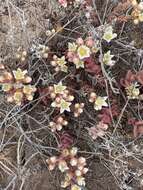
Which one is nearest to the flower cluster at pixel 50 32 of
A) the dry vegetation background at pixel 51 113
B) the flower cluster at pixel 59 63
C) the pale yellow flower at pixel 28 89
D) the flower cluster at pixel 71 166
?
the dry vegetation background at pixel 51 113

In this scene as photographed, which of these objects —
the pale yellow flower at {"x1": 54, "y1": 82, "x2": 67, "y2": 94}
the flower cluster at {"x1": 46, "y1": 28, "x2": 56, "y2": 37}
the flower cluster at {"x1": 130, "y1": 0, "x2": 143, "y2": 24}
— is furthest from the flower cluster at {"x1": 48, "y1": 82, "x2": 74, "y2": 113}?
the flower cluster at {"x1": 130, "y1": 0, "x2": 143, "y2": 24}

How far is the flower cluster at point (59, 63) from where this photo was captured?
9.68 ft

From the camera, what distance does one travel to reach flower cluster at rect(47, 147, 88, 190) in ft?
9.30

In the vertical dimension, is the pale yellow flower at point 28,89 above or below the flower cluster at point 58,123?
above

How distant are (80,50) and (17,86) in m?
0.42

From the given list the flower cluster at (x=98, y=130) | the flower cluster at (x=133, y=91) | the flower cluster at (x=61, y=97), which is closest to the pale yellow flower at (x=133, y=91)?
the flower cluster at (x=133, y=91)

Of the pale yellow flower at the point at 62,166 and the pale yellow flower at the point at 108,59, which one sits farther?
the pale yellow flower at the point at 108,59

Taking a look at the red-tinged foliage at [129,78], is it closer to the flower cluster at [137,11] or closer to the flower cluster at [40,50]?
the flower cluster at [137,11]

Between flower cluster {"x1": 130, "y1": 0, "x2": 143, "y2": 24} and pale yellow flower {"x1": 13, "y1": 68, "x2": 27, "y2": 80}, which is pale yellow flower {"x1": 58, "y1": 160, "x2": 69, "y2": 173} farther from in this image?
flower cluster {"x1": 130, "y1": 0, "x2": 143, "y2": 24}

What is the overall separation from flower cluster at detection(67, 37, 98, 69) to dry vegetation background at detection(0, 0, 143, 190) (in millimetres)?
90

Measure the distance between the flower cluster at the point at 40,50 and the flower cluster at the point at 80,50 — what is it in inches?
6.1

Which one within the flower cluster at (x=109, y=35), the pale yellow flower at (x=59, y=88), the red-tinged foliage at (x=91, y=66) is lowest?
the pale yellow flower at (x=59, y=88)

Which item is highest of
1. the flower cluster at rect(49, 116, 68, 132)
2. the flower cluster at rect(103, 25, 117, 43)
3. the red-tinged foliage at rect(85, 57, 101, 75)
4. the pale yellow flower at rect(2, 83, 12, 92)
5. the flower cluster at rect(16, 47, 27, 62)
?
the flower cluster at rect(103, 25, 117, 43)

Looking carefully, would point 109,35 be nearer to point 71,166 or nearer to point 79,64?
point 79,64
